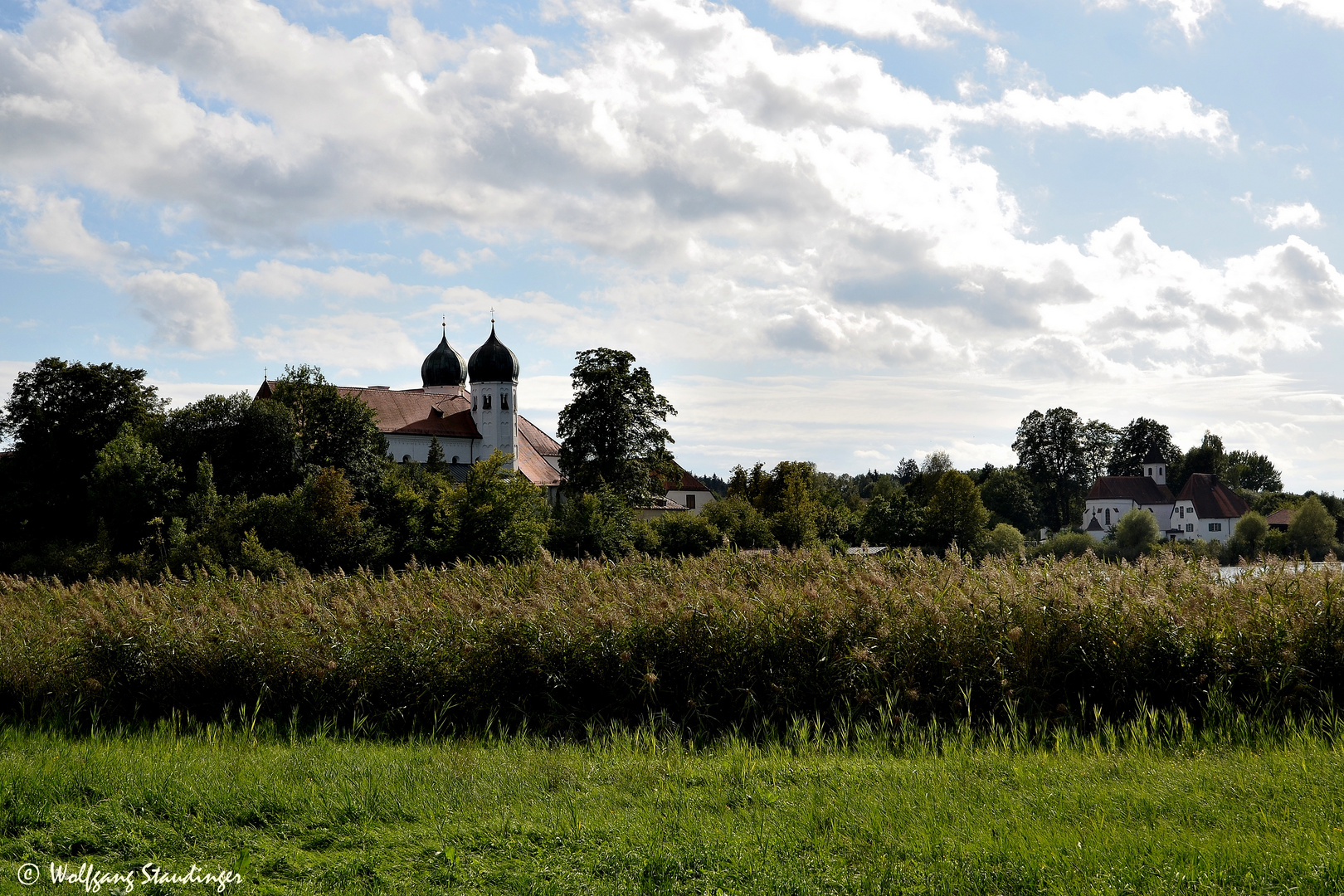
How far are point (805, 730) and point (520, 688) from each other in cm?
252

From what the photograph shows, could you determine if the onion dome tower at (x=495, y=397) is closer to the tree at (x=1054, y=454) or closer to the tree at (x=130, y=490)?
the tree at (x=130, y=490)

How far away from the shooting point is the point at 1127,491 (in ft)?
271

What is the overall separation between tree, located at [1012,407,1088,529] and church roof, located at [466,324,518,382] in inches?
1877

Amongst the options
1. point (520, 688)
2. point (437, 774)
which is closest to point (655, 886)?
point (437, 774)

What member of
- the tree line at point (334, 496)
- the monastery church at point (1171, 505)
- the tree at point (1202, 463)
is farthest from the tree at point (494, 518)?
the tree at point (1202, 463)

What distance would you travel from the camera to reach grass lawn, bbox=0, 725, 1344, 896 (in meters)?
4.22

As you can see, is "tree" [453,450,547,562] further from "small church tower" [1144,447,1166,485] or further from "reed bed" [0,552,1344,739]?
"small church tower" [1144,447,1166,485]

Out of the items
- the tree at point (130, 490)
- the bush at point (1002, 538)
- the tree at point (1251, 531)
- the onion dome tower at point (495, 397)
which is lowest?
the bush at point (1002, 538)

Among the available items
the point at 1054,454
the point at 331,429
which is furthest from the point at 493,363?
the point at 1054,454

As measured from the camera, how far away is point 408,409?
72125 mm

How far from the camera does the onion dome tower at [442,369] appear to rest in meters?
78.8

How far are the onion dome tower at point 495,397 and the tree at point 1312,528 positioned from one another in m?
49.7

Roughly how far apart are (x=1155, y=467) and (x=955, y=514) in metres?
35.5

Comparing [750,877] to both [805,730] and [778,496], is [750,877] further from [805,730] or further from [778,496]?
[778,496]
